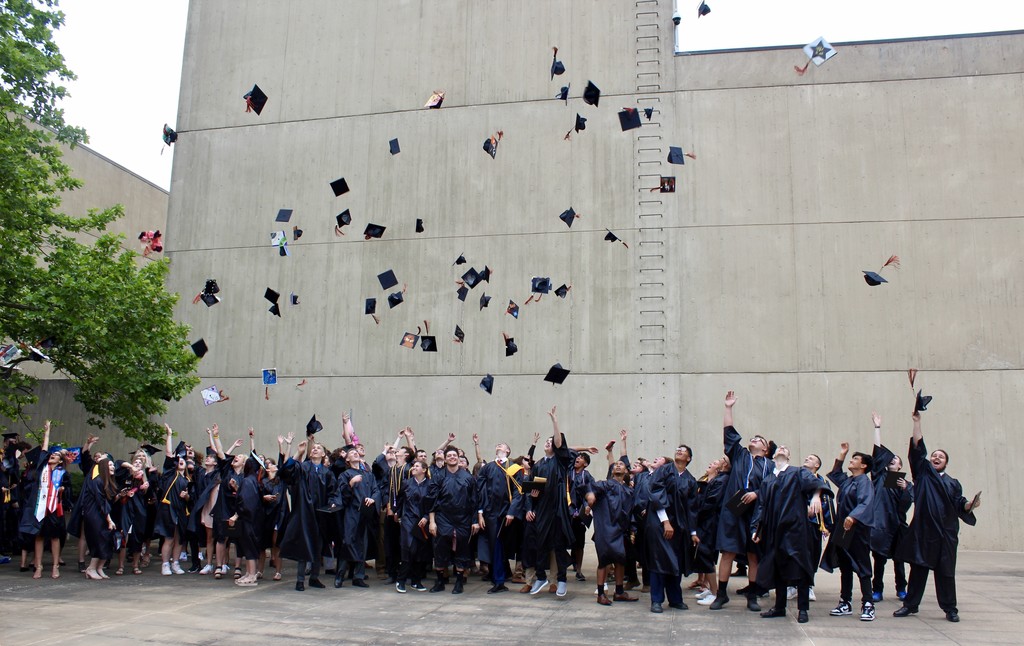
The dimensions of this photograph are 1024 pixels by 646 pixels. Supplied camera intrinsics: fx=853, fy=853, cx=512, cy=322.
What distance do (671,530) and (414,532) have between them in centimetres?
302

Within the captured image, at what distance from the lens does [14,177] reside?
1287 centimetres

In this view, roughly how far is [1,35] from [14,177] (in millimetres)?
2467

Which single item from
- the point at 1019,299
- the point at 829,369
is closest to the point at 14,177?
the point at 829,369

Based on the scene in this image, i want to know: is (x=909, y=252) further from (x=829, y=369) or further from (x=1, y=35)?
(x=1, y=35)

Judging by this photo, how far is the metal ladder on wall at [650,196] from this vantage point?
1598cm

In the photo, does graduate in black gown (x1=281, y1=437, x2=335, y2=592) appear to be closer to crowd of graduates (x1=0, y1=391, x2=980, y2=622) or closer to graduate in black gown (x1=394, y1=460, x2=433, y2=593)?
crowd of graduates (x1=0, y1=391, x2=980, y2=622)

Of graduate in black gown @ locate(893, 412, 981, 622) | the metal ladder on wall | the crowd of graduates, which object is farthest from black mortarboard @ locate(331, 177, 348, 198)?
graduate in black gown @ locate(893, 412, 981, 622)

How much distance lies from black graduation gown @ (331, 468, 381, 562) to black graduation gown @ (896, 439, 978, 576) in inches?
229

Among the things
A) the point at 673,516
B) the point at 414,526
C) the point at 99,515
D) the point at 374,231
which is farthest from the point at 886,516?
the point at 374,231

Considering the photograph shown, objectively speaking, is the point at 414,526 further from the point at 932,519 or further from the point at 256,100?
the point at 256,100

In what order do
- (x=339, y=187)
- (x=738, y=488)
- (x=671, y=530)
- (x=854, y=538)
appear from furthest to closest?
(x=339, y=187), (x=738, y=488), (x=854, y=538), (x=671, y=530)

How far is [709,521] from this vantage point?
370 inches

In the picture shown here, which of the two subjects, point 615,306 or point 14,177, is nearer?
point 14,177

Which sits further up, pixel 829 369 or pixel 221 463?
pixel 829 369
